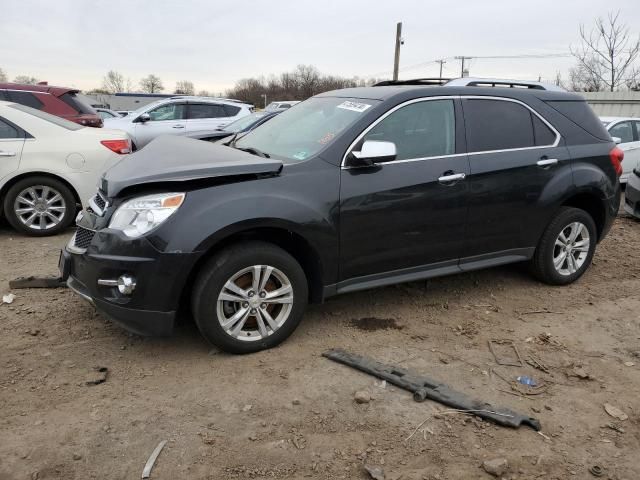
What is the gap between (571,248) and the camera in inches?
193

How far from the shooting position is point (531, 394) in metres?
3.21

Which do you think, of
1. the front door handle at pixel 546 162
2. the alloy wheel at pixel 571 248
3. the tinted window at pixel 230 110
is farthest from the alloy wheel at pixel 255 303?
the tinted window at pixel 230 110

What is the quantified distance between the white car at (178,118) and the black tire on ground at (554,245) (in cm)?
917

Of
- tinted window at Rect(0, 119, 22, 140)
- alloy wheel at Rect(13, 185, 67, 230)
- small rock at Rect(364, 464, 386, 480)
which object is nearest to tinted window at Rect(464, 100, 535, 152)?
small rock at Rect(364, 464, 386, 480)

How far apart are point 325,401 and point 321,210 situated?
48.5 inches

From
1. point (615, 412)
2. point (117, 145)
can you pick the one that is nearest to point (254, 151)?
point (615, 412)

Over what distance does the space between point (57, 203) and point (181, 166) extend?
352cm

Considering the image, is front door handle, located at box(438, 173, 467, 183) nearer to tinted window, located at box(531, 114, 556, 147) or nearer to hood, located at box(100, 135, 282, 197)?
tinted window, located at box(531, 114, 556, 147)

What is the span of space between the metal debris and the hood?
1498mm

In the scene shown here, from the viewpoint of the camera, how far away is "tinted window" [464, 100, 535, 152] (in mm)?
A: 4223

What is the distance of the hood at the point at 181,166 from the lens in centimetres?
323

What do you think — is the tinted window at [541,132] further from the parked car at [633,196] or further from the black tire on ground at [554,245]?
the parked car at [633,196]

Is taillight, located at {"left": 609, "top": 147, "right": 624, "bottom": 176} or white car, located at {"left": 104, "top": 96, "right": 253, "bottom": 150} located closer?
taillight, located at {"left": 609, "top": 147, "right": 624, "bottom": 176}

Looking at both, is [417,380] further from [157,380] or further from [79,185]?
[79,185]
